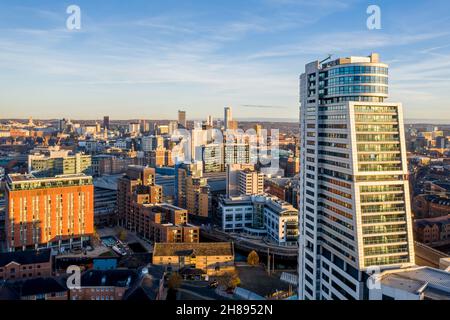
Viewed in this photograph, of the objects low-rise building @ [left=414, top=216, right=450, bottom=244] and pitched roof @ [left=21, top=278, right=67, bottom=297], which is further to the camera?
low-rise building @ [left=414, top=216, right=450, bottom=244]

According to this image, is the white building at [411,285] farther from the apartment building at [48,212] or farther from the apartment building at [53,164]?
the apartment building at [53,164]

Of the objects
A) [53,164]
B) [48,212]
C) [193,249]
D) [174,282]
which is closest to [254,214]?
[193,249]

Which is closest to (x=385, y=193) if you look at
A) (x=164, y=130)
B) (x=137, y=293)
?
(x=137, y=293)

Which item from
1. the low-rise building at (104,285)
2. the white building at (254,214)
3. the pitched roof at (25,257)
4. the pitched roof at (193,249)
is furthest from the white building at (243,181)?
the low-rise building at (104,285)

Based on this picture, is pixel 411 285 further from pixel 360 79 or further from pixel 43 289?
pixel 43 289

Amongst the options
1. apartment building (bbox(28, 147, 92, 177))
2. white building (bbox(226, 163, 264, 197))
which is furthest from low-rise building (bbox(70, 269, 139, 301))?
apartment building (bbox(28, 147, 92, 177))

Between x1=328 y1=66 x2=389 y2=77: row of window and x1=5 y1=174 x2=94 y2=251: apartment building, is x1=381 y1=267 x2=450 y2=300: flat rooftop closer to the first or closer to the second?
x1=328 y1=66 x2=389 y2=77: row of window
